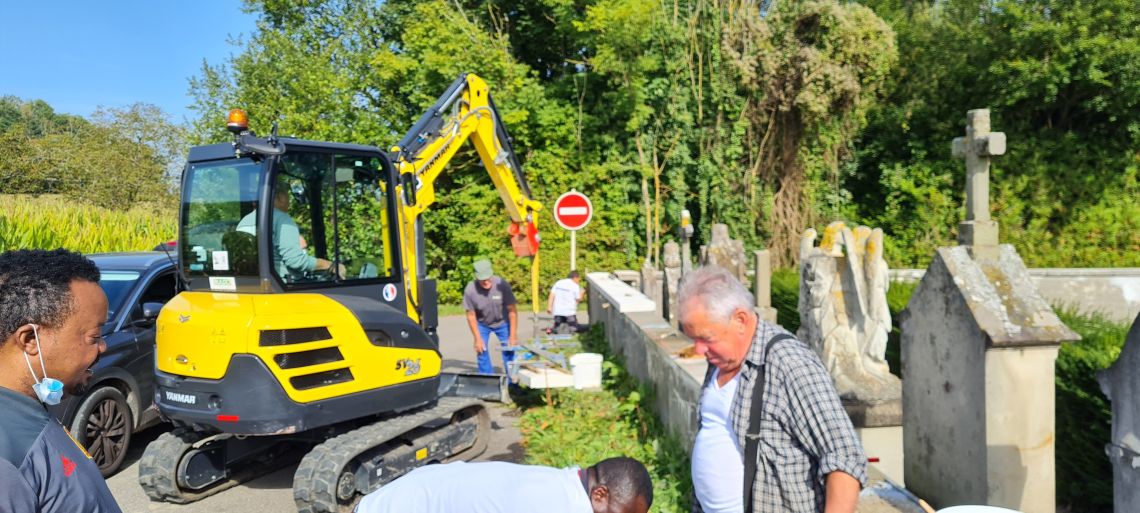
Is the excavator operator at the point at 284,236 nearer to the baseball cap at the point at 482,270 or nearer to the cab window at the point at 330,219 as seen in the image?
the cab window at the point at 330,219

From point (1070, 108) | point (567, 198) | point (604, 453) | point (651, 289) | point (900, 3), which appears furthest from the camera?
point (900, 3)

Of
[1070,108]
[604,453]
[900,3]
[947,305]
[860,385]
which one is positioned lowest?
[604,453]

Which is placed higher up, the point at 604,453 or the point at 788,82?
the point at 788,82

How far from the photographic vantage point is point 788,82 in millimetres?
20672

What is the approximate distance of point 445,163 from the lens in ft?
26.7

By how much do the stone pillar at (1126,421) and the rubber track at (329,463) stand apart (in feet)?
15.4

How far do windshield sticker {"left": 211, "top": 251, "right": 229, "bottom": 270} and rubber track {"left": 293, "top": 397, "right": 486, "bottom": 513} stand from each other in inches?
62.1

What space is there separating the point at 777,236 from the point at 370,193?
1676 centimetres

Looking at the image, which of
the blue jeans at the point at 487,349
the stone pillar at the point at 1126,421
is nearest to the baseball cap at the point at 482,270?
the blue jeans at the point at 487,349

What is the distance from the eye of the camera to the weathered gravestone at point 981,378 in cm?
404

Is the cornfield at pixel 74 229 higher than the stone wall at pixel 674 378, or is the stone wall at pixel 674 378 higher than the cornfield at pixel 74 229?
the cornfield at pixel 74 229

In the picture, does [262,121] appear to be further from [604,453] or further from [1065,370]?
[1065,370]

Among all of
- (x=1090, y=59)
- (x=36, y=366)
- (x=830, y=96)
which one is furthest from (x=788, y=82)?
(x=36, y=366)

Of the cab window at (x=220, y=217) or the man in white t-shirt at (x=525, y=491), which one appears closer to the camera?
the man in white t-shirt at (x=525, y=491)
